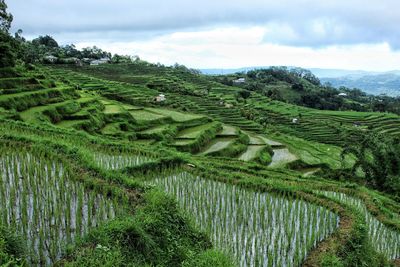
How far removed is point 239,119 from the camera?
1324 inches

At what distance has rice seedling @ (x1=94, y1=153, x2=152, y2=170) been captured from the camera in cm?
1109

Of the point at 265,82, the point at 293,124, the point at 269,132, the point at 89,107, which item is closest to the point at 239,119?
the point at 269,132

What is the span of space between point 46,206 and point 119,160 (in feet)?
16.1

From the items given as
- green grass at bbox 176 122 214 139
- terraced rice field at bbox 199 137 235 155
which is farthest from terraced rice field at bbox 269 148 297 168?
green grass at bbox 176 122 214 139

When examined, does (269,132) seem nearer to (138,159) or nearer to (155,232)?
(138,159)

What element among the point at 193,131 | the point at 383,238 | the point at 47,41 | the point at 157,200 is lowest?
the point at 383,238

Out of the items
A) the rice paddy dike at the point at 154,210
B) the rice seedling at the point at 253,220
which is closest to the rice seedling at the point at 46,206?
the rice paddy dike at the point at 154,210

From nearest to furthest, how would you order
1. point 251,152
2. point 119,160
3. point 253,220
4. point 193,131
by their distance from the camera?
point 253,220
point 119,160
point 251,152
point 193,131

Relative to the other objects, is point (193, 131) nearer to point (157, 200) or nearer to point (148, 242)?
point (157, 200)

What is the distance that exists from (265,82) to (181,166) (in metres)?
83.7

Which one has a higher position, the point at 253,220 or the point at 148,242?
the point at 148,242

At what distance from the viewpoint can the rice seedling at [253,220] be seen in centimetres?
700

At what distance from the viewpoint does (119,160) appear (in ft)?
38.9

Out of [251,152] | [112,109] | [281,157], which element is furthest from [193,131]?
[281,157]
